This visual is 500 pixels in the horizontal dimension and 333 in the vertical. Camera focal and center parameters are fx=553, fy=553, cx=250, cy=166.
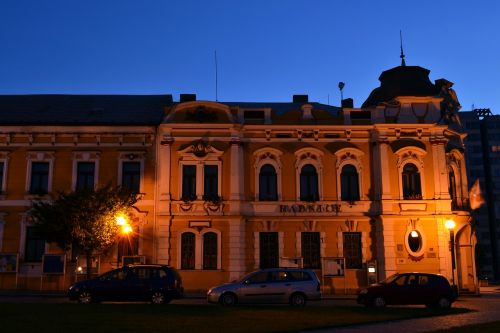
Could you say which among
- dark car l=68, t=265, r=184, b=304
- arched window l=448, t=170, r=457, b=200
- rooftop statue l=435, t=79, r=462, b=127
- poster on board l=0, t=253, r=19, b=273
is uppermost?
rooftop statue l=435, t=79, r=462, b=127

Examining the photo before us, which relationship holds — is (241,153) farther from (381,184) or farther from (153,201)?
(381,184)

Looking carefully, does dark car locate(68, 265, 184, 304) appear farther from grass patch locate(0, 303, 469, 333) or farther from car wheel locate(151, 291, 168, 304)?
grass patch locate(0, 303, 469, 333)

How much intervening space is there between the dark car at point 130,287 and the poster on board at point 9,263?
10.1 meters

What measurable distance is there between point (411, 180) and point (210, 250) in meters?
11.7

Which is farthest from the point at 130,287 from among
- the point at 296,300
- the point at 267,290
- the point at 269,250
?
the point at 269,250

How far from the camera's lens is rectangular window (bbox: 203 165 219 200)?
99.3 ft

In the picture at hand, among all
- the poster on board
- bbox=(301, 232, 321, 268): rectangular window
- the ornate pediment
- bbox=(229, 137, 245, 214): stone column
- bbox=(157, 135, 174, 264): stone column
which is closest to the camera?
the poster on board

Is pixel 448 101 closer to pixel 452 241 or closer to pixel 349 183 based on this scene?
pixel 349 183

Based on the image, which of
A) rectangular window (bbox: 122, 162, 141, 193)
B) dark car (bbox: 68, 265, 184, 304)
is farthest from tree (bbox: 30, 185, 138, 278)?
dark car (bbox: 68, 265, 184, 304)

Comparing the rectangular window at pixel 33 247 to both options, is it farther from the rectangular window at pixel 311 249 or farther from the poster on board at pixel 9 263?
the rectangular window at pixel 311 249

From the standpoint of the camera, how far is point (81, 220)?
2673 cm

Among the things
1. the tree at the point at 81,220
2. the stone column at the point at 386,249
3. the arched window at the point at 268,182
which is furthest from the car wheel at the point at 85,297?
the stone column at the point at 386,249

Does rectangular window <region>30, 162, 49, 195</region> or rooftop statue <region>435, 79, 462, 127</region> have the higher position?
rooftop statue <region>435, 79, 462, 127</region>

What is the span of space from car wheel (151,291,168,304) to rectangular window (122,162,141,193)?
10947 millimetres
